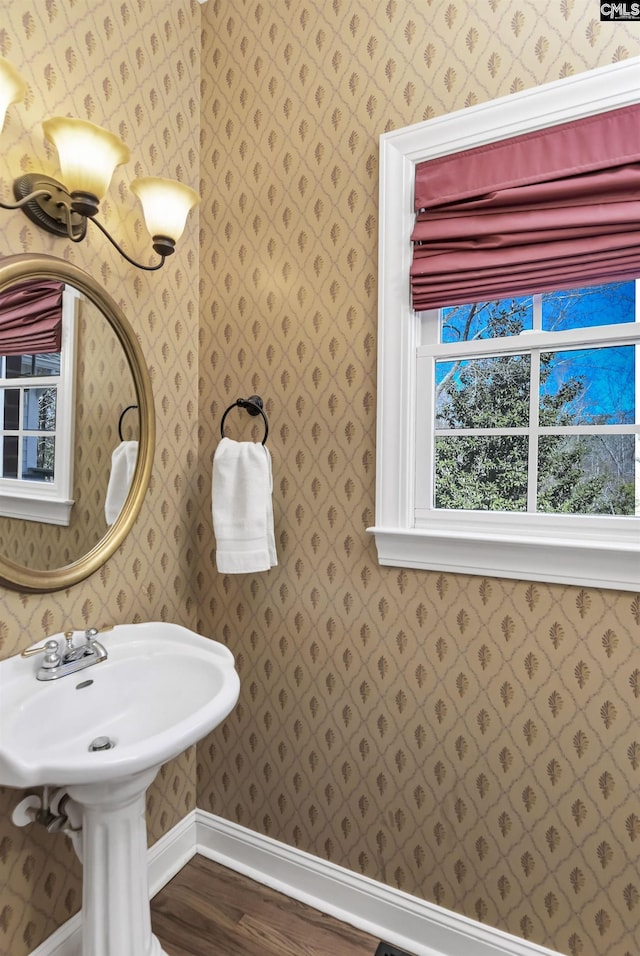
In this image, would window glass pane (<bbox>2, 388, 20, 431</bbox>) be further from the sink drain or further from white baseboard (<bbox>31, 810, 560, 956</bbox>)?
white baseboard (<bbox>31, 810, 560, 956</bbox>)

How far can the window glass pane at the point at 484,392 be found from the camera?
1.51m

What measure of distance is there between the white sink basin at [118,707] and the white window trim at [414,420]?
61cm

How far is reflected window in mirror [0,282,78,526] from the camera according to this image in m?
1.34

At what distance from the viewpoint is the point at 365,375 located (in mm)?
1626

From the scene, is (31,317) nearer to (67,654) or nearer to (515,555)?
(67,654)

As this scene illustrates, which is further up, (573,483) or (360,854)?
(573,483)

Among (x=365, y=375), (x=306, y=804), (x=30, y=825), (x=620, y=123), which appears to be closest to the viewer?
(x=620, y=123)

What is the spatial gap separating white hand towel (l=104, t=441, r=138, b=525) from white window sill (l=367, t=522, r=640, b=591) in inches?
28.8

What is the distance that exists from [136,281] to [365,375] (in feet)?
2.45

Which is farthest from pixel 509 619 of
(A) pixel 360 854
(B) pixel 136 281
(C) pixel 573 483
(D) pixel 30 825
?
(B) pixel 136 281

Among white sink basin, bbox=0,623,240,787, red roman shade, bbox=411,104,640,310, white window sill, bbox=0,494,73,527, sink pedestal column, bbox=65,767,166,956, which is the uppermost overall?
red roman shade, bbox=411,104,640,310

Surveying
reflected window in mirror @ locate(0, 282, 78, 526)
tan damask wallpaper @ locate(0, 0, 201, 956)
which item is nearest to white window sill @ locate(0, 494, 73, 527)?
reflected window in mirror @ locate(0, 282, 78, 526)

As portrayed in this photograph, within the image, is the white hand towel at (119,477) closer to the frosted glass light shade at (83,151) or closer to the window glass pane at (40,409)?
the window glass pane at (40,409)

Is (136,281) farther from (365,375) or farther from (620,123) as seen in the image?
(620,123)
